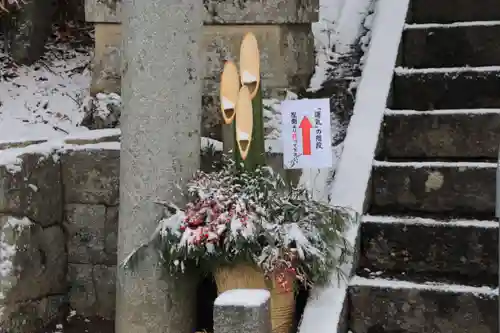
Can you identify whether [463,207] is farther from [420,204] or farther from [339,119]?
Answer: [339,119]

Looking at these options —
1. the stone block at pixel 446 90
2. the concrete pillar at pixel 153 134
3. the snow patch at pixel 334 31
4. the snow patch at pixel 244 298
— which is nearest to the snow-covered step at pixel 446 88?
the stone block at pixel 446 90

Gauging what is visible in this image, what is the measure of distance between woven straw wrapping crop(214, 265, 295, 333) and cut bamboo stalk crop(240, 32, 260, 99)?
0.61 m

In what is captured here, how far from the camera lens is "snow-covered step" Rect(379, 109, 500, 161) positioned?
10.1ft

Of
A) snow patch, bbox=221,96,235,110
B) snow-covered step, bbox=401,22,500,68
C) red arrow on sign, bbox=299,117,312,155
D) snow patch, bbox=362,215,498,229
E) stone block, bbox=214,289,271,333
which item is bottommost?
stone block, bbox=214,289,271,333

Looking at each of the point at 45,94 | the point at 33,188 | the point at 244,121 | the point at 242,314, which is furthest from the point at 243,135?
the point at 45,94

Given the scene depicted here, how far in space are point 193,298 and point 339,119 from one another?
123cm

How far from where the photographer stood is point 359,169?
9.73 ft

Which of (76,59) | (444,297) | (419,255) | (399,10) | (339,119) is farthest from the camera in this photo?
(76,59)

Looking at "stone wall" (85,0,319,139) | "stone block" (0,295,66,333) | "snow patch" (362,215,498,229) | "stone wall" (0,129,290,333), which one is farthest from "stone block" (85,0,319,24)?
"stone block" (0,295,66,333)

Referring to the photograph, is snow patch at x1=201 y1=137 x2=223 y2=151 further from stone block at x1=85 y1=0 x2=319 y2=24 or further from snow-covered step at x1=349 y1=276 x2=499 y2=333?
snow-covered step at x1=349 y1=276 x2=499 y2=333

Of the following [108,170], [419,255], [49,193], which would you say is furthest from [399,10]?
[49,193]

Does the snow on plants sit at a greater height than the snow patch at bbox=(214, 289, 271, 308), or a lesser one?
greater

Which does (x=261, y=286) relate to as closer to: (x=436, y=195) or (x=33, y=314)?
(x=436, y=195)

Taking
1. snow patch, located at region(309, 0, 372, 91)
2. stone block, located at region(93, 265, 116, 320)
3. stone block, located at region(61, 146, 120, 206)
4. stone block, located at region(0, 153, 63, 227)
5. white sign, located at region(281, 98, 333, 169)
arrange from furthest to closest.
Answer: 1. snow patch, located at region(309, 0, 372, 91)
2. stone block, located at region(93, 265, 116, 320)
3. stone block, located at region(61, 146, 120, 206)
4. stone block, located at region(0, 153, 63, 227)
5. white sign, located at region(281, 98, 333, 169)
